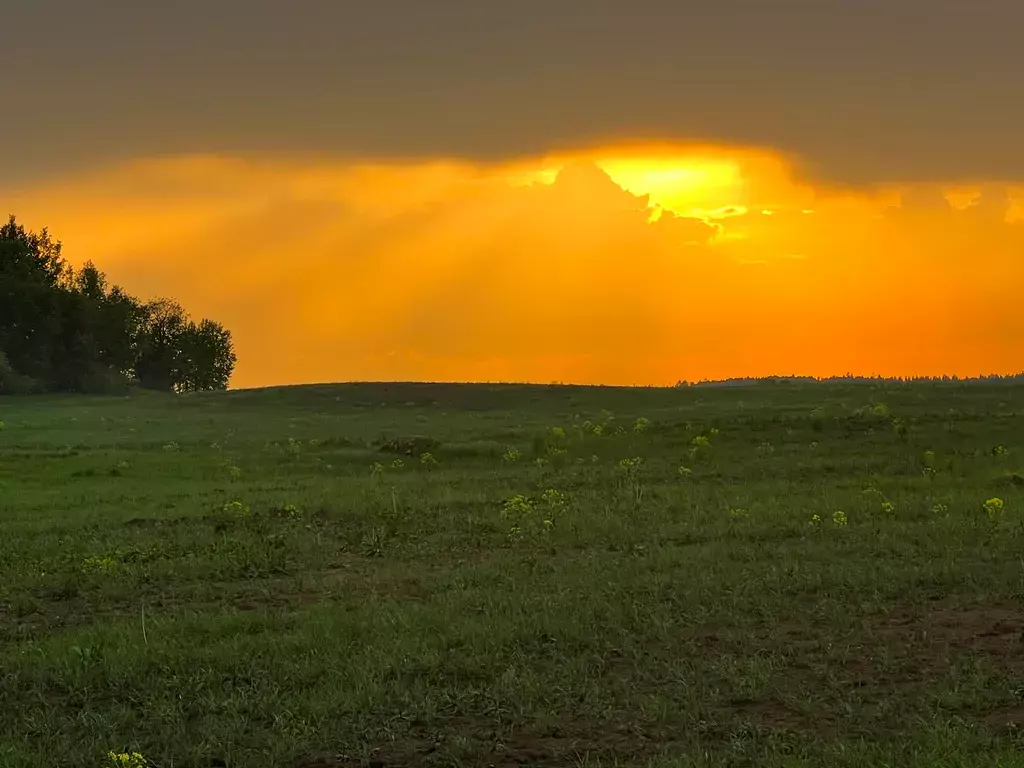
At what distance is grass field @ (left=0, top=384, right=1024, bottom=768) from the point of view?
7.46 m

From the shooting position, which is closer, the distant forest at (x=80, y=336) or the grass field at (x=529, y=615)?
the grass field at (x=529, y=615)

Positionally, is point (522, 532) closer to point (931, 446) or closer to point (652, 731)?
point (652, 731)

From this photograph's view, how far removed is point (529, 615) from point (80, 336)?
278ft

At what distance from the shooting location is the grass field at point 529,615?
24.5 ft

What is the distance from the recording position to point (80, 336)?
282 ft

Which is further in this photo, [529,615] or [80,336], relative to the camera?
[80,336]

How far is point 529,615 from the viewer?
1070cm

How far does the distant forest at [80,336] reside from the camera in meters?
83.4

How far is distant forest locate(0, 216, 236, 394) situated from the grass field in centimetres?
6452

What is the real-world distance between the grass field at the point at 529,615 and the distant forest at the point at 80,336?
64.5 m

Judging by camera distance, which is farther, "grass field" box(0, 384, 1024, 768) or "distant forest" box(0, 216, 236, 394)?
"distant forest" box(0, 216, 236, 394)

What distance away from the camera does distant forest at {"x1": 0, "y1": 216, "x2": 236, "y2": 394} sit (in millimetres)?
83438

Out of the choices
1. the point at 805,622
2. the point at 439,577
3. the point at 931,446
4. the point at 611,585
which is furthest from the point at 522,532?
the point at 931,446

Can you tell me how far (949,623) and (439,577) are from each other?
6.31m
